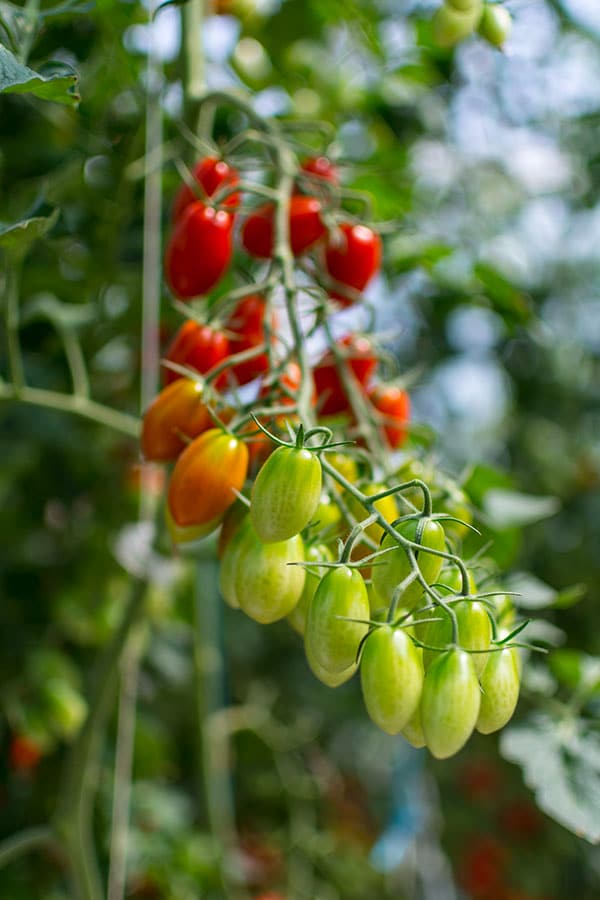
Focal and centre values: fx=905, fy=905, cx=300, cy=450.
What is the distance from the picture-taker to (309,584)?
47 centimetres

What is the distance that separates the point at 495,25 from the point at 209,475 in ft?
1.23

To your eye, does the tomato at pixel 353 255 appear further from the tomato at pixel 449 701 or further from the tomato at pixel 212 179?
the tomato at pixel 449 701

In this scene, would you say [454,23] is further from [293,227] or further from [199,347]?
[199,347]

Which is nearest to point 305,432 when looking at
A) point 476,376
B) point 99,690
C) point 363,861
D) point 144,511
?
point 99,690

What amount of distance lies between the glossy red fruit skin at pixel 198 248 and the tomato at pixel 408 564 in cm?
27

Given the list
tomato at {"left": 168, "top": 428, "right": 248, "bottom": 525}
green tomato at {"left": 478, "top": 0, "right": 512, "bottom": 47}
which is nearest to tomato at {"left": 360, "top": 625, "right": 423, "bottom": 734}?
tomato at {"left": 168, "top": 428, "right": 248, "bottom": 525}

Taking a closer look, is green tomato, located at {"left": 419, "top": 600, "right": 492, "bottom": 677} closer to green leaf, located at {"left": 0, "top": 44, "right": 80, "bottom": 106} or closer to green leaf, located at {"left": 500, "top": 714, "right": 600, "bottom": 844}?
green leaf, located at {"left": 500, "top": 714, "right": 600, "bottom": 844}

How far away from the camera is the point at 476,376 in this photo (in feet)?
7.26

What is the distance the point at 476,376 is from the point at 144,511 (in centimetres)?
139

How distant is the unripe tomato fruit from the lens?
509 mm

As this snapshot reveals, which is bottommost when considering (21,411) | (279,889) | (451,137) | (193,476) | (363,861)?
(363,861)

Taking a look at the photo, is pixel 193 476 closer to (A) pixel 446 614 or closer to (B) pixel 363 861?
(A) pixel 446 614

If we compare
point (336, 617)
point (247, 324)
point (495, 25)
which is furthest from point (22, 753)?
point (495, 25)

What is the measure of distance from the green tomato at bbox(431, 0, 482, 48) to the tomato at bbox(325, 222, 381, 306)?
0.46ft
